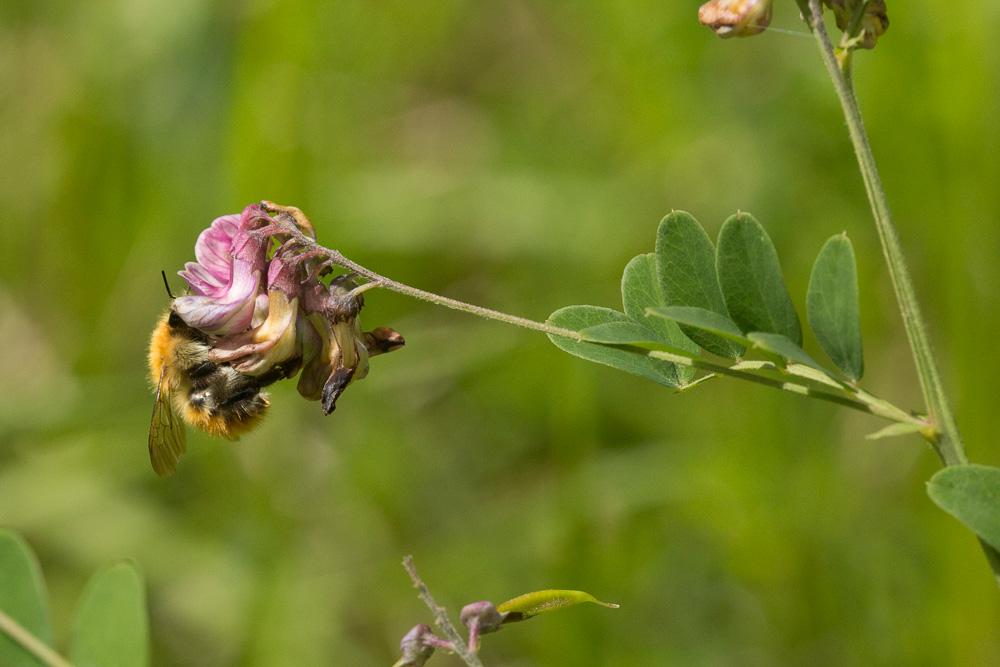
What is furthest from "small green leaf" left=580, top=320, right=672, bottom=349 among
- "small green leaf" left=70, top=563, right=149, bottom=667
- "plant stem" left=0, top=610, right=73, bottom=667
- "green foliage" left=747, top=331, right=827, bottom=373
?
"plant stem" left=0, top=610, right=73, bottom=667

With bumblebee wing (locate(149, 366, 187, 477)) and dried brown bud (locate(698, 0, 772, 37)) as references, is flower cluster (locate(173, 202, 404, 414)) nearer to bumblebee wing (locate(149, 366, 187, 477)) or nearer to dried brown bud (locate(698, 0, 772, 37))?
bumblebee wing (locate(149, 366, 187, 477))

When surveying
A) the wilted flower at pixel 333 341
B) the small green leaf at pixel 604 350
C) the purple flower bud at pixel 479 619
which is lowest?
the purple flower bud at pixel 479 619

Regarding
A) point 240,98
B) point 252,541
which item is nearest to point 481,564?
point 252,541

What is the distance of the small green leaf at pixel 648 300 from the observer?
150 centimetres

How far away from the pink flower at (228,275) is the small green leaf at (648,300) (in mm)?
455

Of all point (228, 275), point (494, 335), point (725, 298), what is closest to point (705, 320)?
point (725, 298)

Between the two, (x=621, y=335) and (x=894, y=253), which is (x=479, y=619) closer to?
(x=621, y=335)

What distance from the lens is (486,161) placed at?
447 cm

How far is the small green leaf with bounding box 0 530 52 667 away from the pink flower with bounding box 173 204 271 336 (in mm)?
371

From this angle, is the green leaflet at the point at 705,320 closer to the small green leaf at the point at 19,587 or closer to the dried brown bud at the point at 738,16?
the dried brown bud at the point at 738,16

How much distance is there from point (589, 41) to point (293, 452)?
1.86m

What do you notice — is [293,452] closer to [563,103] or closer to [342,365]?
[563,103]

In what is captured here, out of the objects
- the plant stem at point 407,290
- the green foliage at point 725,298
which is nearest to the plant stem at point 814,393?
the green foliage at point 725,298

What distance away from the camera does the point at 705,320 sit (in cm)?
135
